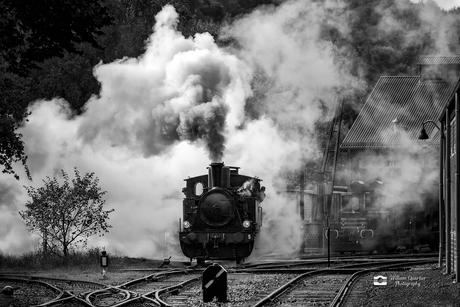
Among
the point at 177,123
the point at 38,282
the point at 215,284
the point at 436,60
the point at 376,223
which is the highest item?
the point at 436,60

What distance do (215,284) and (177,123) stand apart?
78.8 feet

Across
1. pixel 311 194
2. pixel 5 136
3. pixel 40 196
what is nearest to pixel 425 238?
pixel 311 194

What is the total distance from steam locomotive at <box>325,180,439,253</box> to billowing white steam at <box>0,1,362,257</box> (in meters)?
2.51

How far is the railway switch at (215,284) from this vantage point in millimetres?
16141

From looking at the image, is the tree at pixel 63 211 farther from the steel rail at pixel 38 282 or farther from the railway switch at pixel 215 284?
the railway switch at pixel 215 284

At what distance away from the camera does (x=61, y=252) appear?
102 feet

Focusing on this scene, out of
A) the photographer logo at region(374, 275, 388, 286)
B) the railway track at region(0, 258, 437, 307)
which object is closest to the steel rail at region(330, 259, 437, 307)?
the railway track at region(0, 258, 437, 307)

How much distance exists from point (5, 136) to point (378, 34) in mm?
33392

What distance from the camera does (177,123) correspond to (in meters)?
39.8

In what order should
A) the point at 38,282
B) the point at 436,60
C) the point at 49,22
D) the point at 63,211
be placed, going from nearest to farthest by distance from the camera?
the point at 49,22 → the point at 38,282 → the point at 63,211 → the point at 436,60

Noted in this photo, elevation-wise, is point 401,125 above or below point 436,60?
below

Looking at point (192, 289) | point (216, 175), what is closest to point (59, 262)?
point (216, 175)

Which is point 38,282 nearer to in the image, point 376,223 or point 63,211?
point 63,211

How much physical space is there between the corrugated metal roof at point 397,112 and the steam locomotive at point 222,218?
18.2m
